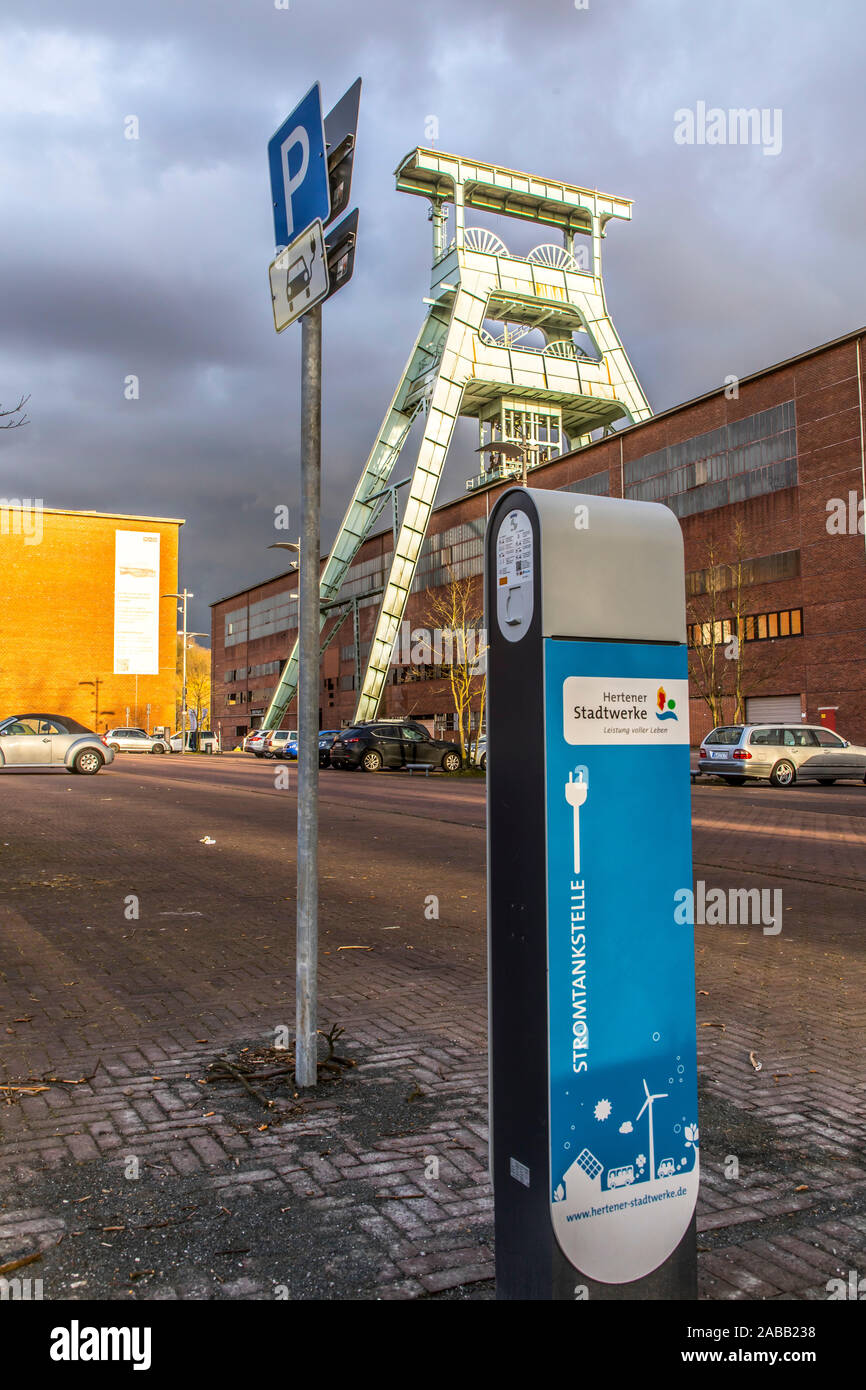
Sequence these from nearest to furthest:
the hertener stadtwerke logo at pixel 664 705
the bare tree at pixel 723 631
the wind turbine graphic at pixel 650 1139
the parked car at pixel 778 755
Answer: the wind turbine graphic at pixel 650 1139 < the hertener stadtwerke logo at pixel 664 705 < the parked car at pixel 778 755 < the bare tree at pixel 723 631

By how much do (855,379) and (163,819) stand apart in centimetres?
3100

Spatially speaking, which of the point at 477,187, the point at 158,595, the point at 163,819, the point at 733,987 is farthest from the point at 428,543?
the point at 733,987

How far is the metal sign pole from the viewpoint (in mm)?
4113

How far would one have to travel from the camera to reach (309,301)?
4.14 meters

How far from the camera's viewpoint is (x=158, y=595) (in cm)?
10106

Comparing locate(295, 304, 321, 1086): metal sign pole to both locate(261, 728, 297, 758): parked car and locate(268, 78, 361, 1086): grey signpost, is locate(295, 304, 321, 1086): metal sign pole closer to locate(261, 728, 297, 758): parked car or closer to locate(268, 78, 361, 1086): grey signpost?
locate(268, 78, 361, 1086): grey signpost

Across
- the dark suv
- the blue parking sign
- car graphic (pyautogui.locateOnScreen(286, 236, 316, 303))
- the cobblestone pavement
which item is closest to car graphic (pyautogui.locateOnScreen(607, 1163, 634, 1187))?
the cobblestone pavement

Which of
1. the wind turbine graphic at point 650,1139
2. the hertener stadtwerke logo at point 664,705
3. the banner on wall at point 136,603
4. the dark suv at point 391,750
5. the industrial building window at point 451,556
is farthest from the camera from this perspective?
the banner on wall at point 136,603

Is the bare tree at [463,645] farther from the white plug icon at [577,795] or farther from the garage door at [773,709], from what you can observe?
the white plug icon at [577,795]

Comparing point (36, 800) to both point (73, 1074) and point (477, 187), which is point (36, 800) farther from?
point (477, 187)

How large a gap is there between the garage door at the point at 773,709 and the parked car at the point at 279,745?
2147 centimetres

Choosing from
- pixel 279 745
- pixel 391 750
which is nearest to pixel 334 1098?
pixel 391 750

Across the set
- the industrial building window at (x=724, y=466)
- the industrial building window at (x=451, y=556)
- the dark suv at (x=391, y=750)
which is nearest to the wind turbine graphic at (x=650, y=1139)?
the dark suv at (x=391, y=750)

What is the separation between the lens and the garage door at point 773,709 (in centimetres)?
3966
